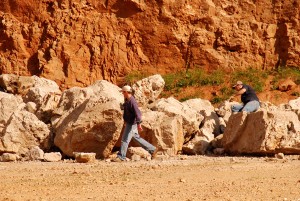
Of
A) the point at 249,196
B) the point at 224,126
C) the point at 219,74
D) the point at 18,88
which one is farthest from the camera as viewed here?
the point at 219,74

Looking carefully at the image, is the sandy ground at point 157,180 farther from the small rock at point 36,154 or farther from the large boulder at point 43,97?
the large boulder at point 43,97

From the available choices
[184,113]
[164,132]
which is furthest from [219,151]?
[184,113]

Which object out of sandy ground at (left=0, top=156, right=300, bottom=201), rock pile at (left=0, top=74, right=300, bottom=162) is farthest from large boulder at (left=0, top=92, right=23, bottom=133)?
sandy ground at (left=0, top=156, right=300, bottom=201)

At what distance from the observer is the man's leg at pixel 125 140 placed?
35.4 feet

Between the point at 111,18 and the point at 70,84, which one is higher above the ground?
the point at 111,18

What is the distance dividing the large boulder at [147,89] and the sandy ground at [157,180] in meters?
3.25

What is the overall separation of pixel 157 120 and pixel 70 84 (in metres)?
10.9

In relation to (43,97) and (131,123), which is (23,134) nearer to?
(43,97)

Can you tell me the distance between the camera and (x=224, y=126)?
13320 millimetres

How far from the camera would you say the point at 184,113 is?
12.9 m

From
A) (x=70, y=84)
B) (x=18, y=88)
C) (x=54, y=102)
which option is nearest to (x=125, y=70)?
(x=70, y=84)

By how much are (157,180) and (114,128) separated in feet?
11.1

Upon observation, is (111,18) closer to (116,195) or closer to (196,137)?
(196,137)

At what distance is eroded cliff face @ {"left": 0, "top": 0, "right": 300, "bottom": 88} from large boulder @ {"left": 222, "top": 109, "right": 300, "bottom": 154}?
1100cm
